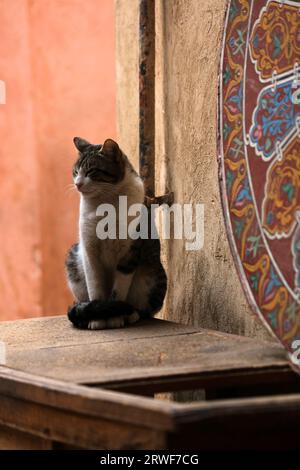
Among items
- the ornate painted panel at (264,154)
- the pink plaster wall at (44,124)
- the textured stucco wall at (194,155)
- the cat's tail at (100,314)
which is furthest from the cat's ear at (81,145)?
the pink plaster wall at (44,124)

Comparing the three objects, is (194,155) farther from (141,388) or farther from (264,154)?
(141,388)

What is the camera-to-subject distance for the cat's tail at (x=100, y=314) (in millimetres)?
2865

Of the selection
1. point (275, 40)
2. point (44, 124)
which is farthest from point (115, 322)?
point (44, 124)

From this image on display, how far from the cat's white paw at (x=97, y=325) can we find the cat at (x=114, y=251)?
98mm

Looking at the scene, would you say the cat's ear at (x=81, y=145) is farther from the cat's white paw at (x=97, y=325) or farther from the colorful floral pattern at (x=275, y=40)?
the colorful floral pattern at (x=275, y=40)

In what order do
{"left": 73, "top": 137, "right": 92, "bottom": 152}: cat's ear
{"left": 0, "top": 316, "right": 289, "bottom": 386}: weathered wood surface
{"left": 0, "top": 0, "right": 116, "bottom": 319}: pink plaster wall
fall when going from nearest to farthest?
{"left": 0, "top": 316, "right": 289, "bottom": 386}: weathered wood surface < {"left": 73, "top": 137, "right": 92, "bottom": 152}: cat's ear < {"left": 0, "top": 0, "right": 116, "bottom": 319}: pink plaster wall

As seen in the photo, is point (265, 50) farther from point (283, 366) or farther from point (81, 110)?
point (81, 110)

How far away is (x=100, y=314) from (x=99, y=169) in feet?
1.72

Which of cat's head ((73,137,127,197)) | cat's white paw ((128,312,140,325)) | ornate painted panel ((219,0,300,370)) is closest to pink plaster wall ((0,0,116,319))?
cat's head ((73,137,127,197))

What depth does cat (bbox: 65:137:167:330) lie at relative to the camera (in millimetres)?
2992

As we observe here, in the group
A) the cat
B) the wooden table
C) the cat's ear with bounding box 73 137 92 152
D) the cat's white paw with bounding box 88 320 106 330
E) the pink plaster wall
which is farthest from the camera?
the pink plaster wall

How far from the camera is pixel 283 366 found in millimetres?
2154

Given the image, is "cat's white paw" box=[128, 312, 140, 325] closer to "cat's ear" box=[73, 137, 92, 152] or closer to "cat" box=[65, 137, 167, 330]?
"cat" box=[65, 137, 167, 330]
